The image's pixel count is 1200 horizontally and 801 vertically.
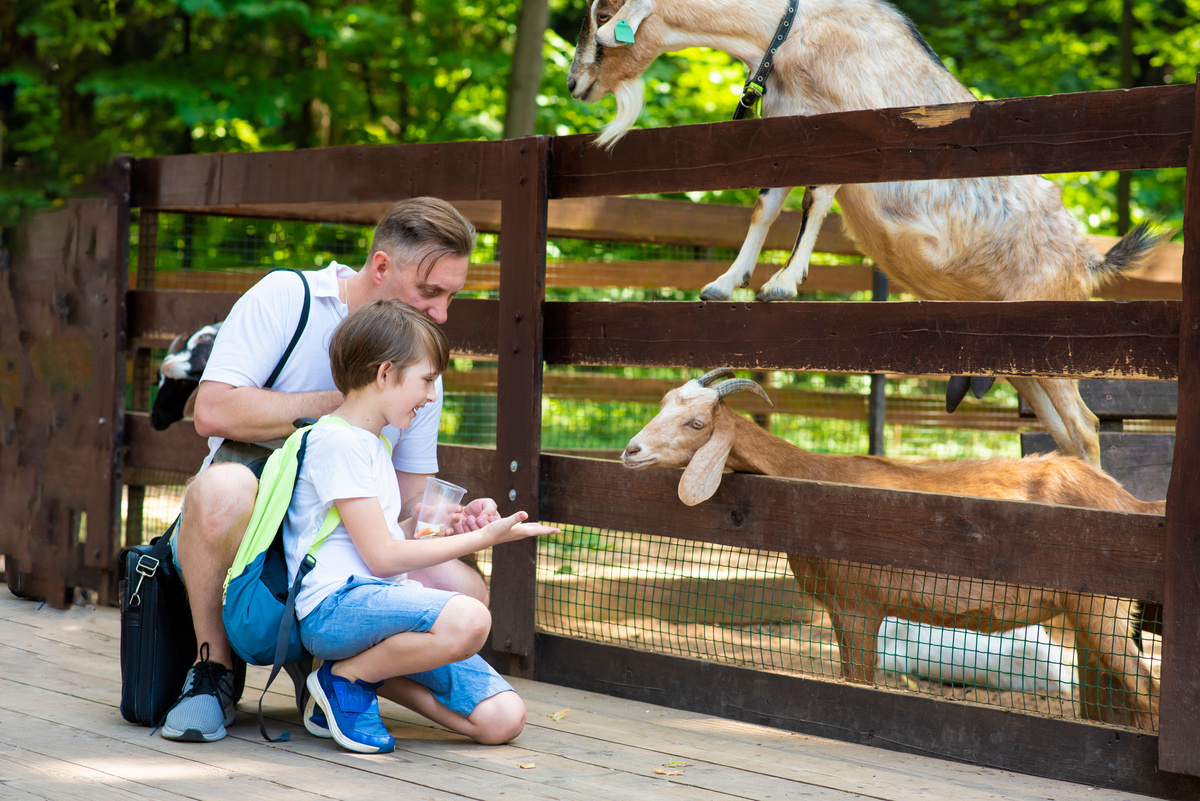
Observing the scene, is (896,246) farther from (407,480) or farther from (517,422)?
(407,480)

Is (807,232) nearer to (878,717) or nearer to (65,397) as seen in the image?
(878,717)

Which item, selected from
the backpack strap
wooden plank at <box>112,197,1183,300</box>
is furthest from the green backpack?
wooden plank at <box>112,197,1183,300</box>

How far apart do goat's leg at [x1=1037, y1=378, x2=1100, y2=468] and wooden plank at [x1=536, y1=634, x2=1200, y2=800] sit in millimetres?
1251

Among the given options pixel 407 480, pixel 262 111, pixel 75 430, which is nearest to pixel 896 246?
pixel 407 480

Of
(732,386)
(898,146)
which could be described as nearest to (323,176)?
(732,386)

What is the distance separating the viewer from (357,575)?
2715 mm

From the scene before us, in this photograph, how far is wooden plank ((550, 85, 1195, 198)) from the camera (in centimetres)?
269

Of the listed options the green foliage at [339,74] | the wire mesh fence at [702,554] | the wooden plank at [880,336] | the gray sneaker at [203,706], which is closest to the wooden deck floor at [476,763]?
the gray sneaker at [203,706]

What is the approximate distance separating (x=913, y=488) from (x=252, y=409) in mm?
1909

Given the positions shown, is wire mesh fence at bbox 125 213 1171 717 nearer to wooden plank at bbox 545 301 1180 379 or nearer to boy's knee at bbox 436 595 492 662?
wooden plank at bbox 545 301 1180 379

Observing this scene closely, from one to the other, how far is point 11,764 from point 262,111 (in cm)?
820

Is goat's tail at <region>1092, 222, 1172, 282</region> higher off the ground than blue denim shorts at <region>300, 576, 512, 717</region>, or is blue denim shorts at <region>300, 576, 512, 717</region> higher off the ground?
goat's tail at <region>1092, 222, 1172, 282</region>

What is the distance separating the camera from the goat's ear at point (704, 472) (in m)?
3.23

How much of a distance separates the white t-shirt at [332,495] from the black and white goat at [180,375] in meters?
1.13
